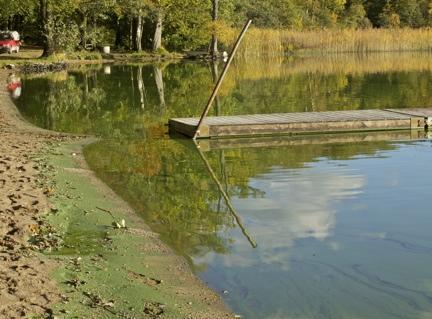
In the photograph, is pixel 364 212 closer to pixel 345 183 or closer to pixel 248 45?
pixel 345 183

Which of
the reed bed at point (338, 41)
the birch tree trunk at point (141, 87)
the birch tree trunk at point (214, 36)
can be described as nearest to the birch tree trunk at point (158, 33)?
the birch tree trunk at point (214, 36)

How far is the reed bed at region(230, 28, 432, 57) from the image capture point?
201 feet

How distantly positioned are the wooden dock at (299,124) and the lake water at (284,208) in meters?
0.56

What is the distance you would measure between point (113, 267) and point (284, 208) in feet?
11.3

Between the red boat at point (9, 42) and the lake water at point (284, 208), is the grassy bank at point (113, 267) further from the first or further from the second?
the red boat at point (9, 42)

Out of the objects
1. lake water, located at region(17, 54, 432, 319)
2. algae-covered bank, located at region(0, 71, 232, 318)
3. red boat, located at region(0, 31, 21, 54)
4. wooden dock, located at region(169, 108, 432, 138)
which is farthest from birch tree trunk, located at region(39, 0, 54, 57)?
algae-covered bank, located at region(0, 71, 232, 318)

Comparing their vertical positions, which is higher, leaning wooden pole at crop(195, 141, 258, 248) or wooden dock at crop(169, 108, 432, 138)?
wooden dock at crop(169, 108, 432, 138)

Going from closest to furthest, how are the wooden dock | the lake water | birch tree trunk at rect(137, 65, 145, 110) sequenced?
the lake water, the wooden dock, birch tree trunk at rect(137, 65, 145, 110)

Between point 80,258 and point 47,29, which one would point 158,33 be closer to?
point 47,29

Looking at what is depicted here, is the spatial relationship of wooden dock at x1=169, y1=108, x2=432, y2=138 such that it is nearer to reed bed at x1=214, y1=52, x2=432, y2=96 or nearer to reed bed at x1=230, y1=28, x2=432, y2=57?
reed bed at x1=214, y1=52, x2=432, y2=96

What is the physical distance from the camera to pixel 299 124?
16.8m

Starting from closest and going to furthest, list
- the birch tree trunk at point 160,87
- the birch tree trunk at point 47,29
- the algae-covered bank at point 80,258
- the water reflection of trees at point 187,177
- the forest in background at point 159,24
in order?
the algae-covered bank at point 80,258 < the water reflection of trees at point 187,177 < the birch tree trunk at point 160,87 < the birch tree trunk at point 47,29 < the forest in background at point 159,24

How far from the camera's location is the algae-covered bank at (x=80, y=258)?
5.69 meters

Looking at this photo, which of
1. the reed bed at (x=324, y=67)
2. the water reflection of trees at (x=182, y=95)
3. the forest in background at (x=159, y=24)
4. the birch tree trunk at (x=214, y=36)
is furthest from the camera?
the birch tree trunk at (x=214, y=36)
